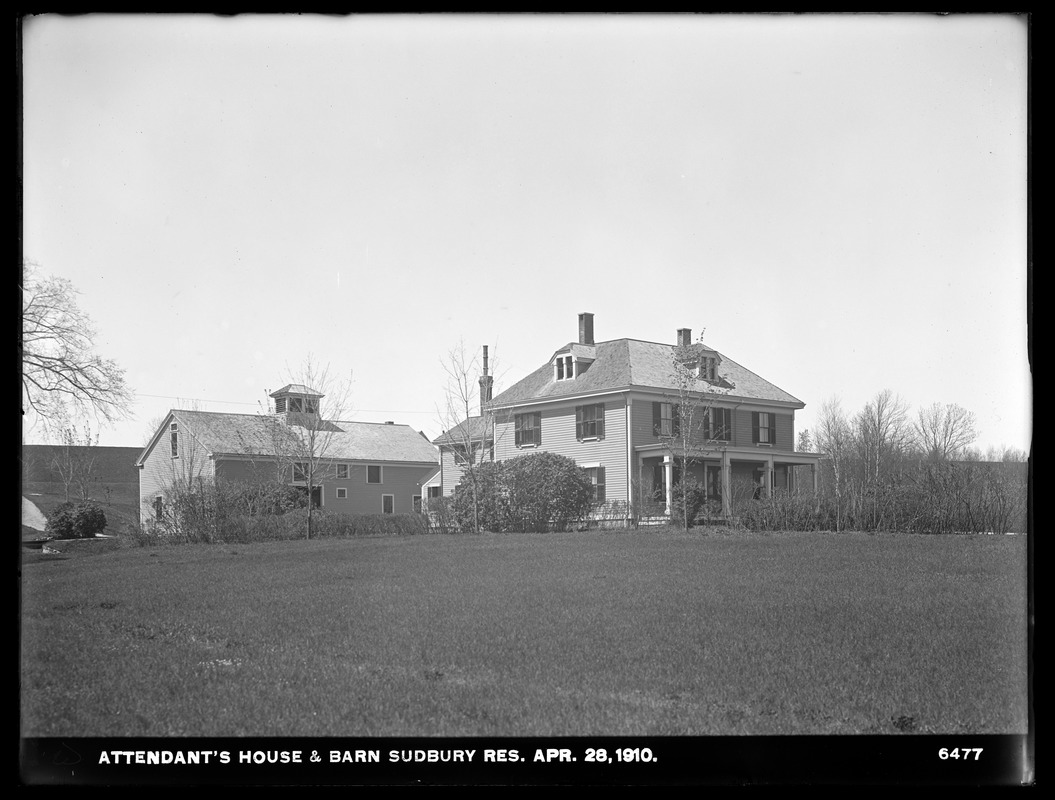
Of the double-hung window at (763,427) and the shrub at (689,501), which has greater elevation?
the double-hung window at (763,427)

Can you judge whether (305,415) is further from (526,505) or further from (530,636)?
(530,636)

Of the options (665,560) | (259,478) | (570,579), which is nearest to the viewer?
(570,579)

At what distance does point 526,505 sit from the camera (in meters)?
25.0

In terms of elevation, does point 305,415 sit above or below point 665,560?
above

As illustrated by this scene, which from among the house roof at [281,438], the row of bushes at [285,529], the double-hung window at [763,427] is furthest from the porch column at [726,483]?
the house roof at [281,438]

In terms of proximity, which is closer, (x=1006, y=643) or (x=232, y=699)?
(x=232, y=699)

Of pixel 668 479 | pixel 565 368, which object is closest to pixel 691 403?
pixel 668 479

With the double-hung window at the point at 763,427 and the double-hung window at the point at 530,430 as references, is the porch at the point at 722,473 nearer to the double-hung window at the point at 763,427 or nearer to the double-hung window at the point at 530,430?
the double-hung window at the point at 763,427

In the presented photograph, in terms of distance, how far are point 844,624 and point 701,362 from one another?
62.8 ft

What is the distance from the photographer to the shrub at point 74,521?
2695cm

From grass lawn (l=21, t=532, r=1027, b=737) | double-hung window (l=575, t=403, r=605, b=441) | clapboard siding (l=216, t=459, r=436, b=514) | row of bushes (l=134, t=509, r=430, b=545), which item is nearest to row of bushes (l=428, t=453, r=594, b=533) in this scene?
row of bushes (l=134, t=509, r=430, b=545)

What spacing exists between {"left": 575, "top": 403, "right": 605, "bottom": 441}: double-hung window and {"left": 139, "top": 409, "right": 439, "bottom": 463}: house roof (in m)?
7.29

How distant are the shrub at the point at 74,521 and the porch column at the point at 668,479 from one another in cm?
1549
